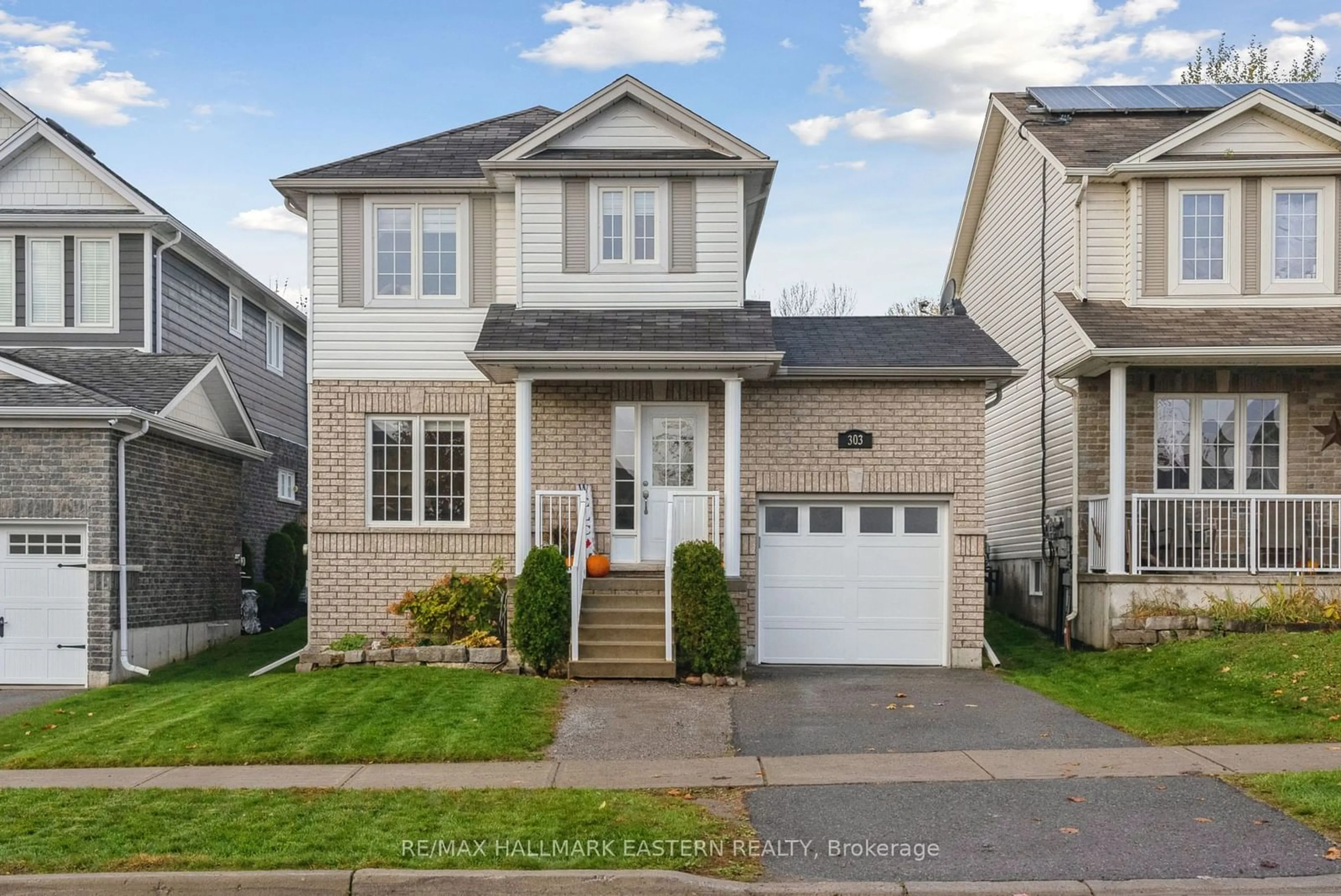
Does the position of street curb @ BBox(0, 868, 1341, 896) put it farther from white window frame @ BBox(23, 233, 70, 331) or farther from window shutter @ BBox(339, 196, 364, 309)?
white window frame @ BBox(23, 233, 70, 331)

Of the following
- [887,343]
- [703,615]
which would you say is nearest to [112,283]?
[703,615]

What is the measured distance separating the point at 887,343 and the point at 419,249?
629 cm

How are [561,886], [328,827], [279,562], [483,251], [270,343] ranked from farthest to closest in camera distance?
[270,343] → [279,562] → [483,251] → [328,827] → [561,886]

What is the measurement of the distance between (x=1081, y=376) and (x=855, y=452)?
371cm

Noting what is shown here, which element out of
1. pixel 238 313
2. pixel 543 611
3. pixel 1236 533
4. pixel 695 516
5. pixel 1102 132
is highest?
pixel 1102 132

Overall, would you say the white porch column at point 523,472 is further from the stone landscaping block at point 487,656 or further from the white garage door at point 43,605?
the white garage door at point 43,605

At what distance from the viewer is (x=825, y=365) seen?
52.6ft

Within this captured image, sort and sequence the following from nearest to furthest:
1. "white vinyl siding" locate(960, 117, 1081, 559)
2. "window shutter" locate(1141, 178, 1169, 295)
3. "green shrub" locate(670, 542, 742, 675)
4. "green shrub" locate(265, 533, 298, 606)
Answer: "green shrub" locate(670, 542, 742, 675) < "window shutter" locate(1141, 178, 1169, 295) < "white vinyl siding" locate(960, 117, 1081, 559) < "green shrub" locate(265, 533, 298, 606)

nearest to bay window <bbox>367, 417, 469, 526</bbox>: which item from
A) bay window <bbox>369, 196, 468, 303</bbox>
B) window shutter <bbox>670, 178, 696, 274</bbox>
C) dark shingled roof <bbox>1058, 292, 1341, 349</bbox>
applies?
bay window <bbox>369, 196, 468, 303</bbox>

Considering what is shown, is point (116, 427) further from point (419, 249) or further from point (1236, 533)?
point (1236, 533)

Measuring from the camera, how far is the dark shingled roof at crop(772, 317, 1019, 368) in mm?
16078

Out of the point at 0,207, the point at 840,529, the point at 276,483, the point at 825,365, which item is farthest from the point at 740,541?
the point at 0,207

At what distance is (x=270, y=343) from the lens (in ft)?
85.7

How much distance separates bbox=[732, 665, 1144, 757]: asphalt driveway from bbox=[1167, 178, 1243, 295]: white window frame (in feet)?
20.5
